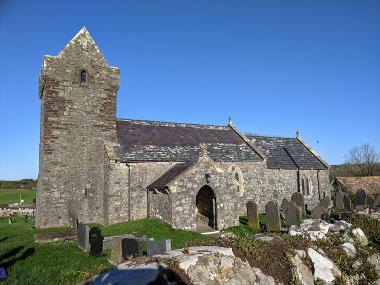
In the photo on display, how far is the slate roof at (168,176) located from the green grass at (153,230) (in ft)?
7.00

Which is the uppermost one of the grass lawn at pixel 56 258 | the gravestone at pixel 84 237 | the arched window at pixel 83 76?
the arched window at pixel 83 76

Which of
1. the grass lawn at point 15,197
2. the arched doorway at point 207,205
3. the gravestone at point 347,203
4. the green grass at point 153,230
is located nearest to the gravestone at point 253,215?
the arched doorway at point 207,205

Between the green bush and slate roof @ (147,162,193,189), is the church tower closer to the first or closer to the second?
slate roof @ (147,162,193,189)

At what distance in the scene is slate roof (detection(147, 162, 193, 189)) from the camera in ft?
64.9

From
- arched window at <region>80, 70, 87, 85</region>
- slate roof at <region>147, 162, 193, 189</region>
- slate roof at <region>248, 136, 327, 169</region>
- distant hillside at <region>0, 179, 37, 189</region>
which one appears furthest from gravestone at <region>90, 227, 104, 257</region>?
distant hillside at <region>0, 179, 37, 189</region>

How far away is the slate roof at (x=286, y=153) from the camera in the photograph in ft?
99.7

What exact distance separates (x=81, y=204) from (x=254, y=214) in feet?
36.7

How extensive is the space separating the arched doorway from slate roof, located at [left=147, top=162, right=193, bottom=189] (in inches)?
72.7

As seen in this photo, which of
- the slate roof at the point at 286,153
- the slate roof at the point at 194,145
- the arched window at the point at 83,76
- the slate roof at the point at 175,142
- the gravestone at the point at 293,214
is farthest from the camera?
the slate roof at the point at 286,153

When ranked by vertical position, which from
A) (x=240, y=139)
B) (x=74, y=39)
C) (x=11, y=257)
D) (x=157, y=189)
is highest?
(x=74, y=39)

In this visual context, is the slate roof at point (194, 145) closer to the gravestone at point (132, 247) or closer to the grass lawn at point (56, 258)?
the grass lawn at point (56, 258)

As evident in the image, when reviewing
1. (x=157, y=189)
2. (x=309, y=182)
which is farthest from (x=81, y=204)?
(x=309, y=182)

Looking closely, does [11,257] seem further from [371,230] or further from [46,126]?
[371,230]

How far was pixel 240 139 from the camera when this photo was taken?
2967 cm
